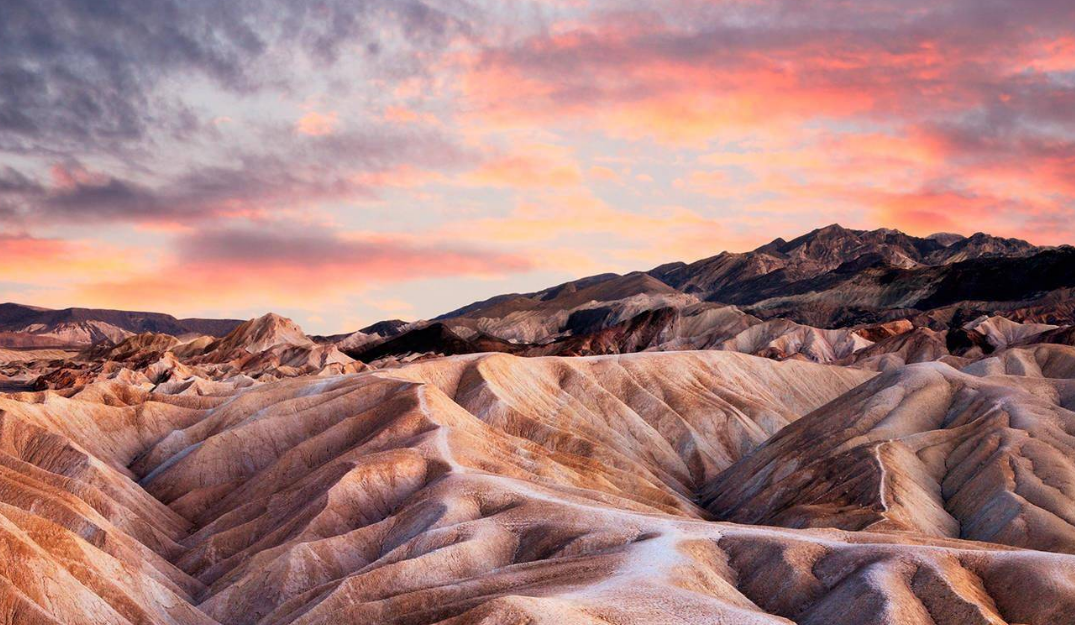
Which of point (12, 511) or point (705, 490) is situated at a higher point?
point (12, 511)

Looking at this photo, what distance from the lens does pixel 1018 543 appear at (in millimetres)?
77875

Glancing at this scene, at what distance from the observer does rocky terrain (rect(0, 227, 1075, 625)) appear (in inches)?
2140

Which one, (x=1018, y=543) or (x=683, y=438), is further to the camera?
(x=683, y=438)

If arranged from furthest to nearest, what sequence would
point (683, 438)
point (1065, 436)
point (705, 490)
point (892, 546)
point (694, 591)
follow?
1. point (683, 438)
2. point (705, 490)
3. point (1065, 436)
4. point (892, 546)
5. point (694, 591)

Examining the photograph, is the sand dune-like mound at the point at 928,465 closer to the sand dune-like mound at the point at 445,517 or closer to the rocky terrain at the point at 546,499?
the rocky terrain at the point at 546,499

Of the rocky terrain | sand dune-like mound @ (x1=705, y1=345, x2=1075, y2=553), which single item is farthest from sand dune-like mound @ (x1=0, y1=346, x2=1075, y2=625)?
sand dune-like mound @ (x1=705, y1=345, x2=1075, y2=553)

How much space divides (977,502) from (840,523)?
510 inches

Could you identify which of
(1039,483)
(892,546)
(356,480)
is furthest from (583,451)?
(892,546)

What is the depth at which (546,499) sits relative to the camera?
246 feet

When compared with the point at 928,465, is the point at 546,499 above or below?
above

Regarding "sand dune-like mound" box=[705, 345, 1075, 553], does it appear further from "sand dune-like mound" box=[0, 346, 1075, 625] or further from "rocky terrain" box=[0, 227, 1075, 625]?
"sand dune-like mound" box=[0, 346, 1075, 625]

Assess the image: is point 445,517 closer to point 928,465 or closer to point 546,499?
point 546,499

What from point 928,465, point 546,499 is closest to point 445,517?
point 546,499

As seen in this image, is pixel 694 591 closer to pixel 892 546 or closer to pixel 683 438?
pixel 892 546
